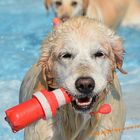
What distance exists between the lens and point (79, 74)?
123 inches

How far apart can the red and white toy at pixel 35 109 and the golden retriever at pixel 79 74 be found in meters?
0.10

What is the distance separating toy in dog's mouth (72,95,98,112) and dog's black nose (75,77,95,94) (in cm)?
9

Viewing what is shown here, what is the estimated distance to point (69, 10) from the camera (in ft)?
27.1

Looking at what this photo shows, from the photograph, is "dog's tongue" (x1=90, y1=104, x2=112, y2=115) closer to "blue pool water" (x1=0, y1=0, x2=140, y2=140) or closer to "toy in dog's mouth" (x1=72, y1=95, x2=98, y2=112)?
"toy in dog's mouth" (x1=72, y1=95, x2=98, y2=112)

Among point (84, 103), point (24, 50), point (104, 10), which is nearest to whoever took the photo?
point (84, 103)

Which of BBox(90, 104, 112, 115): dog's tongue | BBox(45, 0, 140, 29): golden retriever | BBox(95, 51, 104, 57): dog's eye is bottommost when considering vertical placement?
BBox(90, 104, 112, 115): dog's tongue

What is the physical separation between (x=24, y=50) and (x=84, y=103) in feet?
15.6

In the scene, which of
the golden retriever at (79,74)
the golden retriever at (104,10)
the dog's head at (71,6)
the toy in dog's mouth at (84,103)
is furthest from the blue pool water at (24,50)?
the toy in dog's mouth at (84,103)

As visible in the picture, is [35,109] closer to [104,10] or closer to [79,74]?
[79,74]

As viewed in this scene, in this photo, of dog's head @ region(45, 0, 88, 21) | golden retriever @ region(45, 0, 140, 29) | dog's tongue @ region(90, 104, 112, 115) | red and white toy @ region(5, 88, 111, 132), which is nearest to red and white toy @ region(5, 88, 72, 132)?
red and white toy @ region(5, 88, 111, 132)

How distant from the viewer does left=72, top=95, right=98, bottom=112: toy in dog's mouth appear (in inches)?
125

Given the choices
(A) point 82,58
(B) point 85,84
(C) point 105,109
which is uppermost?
(A) point 82,58

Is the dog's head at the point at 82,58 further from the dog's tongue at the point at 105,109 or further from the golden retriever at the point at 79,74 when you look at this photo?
the dog's tongue at the point at 105,109

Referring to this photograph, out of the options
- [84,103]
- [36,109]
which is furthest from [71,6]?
[36,109]
